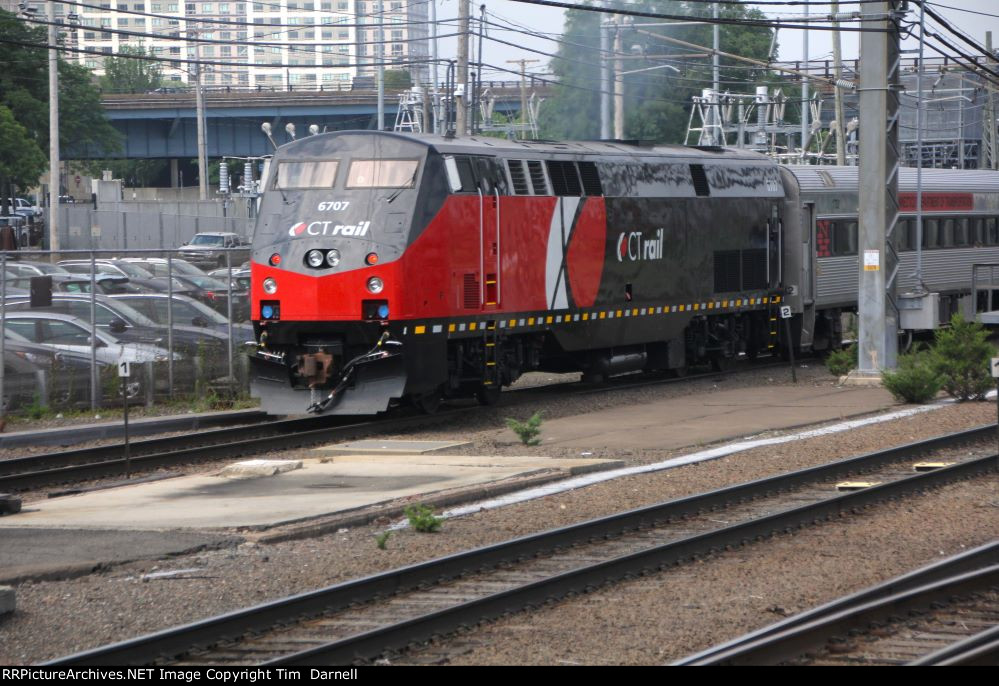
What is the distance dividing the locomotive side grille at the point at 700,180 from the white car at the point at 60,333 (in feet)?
32.0

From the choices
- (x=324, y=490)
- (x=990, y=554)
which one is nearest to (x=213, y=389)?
(x=324, y=490)

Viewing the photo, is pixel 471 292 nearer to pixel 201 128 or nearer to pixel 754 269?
pixel 754 269

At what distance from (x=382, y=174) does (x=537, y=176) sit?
112 inches

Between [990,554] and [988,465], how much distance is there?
15.8 feet

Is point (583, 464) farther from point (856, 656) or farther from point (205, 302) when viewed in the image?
point (205, 302)

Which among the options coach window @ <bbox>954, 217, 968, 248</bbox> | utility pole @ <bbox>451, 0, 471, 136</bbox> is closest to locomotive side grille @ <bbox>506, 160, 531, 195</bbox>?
utility pole @ <bbox>451, 0, 471, 136</bbox>

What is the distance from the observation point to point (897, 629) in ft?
26.8

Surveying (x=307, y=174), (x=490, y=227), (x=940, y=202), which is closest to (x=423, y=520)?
(x=490, y=227)

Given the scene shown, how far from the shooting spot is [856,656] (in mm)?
7598

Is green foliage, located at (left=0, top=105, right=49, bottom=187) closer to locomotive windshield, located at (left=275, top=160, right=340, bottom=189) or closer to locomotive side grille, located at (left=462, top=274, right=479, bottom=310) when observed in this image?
locomotive windshield, located at (left=275, top=160, right=340, bottom=189)

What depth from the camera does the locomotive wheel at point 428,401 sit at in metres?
18.9

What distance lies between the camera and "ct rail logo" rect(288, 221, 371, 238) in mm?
17547

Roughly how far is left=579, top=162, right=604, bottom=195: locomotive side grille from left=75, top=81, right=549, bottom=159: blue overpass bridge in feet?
A: 218

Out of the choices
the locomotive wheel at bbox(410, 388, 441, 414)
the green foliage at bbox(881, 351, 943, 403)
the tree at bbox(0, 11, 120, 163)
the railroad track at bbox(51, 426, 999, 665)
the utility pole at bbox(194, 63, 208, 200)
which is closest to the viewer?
the railroad track at bbox(51, 426, 999, 665)
